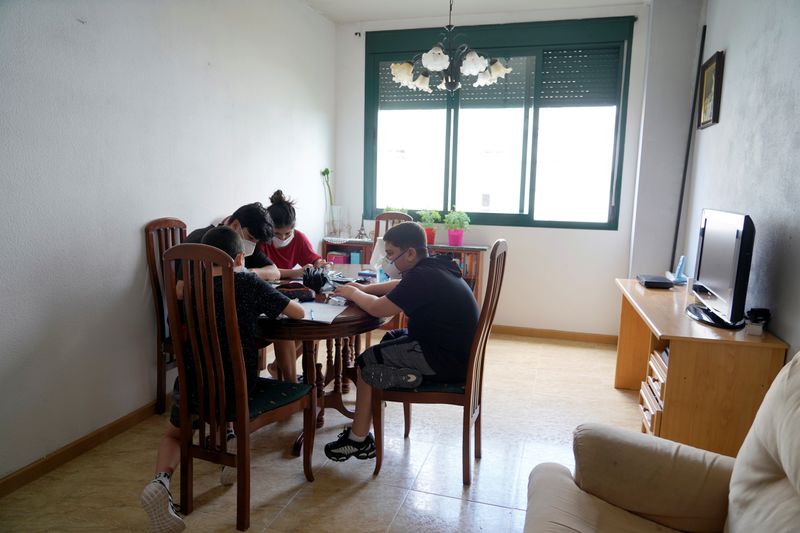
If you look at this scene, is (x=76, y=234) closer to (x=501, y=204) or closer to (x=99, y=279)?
(x=99, y=279)

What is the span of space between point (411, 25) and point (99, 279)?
133 inches

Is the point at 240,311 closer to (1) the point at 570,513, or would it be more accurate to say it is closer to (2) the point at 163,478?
(2) the point at 163,478

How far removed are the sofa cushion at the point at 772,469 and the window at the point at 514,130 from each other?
3.24m

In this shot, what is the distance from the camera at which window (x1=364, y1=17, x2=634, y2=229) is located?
426 centimetres

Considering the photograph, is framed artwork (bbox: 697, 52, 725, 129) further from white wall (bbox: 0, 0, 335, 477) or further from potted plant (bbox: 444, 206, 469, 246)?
white wall (bbox: 0, 0, 335, 477)

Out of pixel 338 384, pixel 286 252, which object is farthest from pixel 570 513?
pixel 286 252

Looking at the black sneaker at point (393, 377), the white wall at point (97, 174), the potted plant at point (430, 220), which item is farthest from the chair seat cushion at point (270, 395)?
the potted plant at point (430, 220)

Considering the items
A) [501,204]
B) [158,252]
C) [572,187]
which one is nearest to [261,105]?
[158,252]

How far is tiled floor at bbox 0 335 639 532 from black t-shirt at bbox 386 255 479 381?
50 cm

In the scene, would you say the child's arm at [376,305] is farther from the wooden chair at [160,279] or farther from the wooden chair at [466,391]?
the wooden chair at [160,279]

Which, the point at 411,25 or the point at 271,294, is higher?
the point at 411,25

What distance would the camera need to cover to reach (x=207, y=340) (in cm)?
183

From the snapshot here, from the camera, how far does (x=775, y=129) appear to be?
2.25m

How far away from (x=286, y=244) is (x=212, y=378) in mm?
1378
